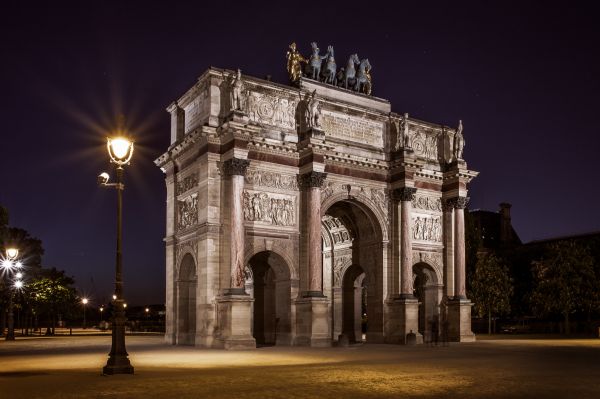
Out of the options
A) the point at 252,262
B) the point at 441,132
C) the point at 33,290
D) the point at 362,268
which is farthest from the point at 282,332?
the point at 33,290

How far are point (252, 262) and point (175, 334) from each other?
17.8 feet

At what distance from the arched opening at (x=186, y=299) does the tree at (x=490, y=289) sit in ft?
91.8

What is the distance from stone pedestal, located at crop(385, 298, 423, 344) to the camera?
117 ft

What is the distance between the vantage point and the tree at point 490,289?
53781 millimetres

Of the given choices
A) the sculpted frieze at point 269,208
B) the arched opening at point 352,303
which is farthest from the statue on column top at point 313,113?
the arched opening at point 352,303

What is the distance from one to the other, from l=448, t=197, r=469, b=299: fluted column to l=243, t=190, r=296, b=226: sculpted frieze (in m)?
11.0

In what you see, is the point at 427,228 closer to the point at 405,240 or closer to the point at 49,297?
the point at 405,240

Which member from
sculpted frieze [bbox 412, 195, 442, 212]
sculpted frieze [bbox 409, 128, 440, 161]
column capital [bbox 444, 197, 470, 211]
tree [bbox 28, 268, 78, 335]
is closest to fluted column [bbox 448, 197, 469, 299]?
column capital [bbox 444, 197, 470, 211]

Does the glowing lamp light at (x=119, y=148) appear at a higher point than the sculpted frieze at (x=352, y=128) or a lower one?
lower

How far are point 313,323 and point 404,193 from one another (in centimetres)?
952

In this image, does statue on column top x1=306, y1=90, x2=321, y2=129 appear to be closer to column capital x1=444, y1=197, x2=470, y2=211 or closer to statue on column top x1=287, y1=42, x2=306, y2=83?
statue on column top x1=287, y1=42, x2=306, y2=83

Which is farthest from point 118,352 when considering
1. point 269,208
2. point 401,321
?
point 401,321

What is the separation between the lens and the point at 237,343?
1140 inches

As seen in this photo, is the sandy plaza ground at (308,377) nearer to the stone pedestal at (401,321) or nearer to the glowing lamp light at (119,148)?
the glowing lamp light at (119,148)
